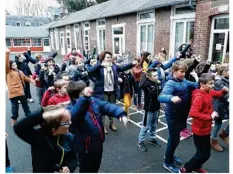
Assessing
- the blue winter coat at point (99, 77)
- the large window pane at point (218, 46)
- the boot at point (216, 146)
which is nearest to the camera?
the boot at point (216, 146)

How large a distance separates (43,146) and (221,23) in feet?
24.4

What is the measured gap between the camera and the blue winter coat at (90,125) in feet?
7.41

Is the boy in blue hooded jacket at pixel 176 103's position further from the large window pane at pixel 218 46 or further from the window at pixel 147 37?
the window at pixel 147 37

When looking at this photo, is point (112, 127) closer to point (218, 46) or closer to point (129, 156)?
point (129, 156)

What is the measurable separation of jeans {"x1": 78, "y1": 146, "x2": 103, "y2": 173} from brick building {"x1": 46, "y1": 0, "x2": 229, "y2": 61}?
6624mm

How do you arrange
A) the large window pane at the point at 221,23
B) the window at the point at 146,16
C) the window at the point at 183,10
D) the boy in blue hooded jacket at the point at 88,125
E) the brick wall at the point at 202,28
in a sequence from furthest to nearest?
the window at the point at 146,16 < the window at the point at 183,10 < the brick wall at the point at 202,28 < the large window pane at the point at 221,23 < the boy in blue hooded jacket at the point at 88,125

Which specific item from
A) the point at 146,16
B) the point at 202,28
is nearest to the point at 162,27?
the point at 146,16

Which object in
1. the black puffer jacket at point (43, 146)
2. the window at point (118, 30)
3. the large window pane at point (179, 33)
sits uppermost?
the window at point (118, 30)

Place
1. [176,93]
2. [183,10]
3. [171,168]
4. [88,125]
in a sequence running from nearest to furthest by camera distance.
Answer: [88,125] < [176,93] < [171,168] < [183,10]

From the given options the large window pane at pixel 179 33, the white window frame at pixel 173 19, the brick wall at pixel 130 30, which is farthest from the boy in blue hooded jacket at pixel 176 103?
the brick wall at pixel 130 30

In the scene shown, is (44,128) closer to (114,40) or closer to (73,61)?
(73,61)

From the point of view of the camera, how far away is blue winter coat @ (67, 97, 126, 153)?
2258 mm

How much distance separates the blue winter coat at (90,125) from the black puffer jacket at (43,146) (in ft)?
0.68

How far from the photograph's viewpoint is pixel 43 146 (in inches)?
73.7
